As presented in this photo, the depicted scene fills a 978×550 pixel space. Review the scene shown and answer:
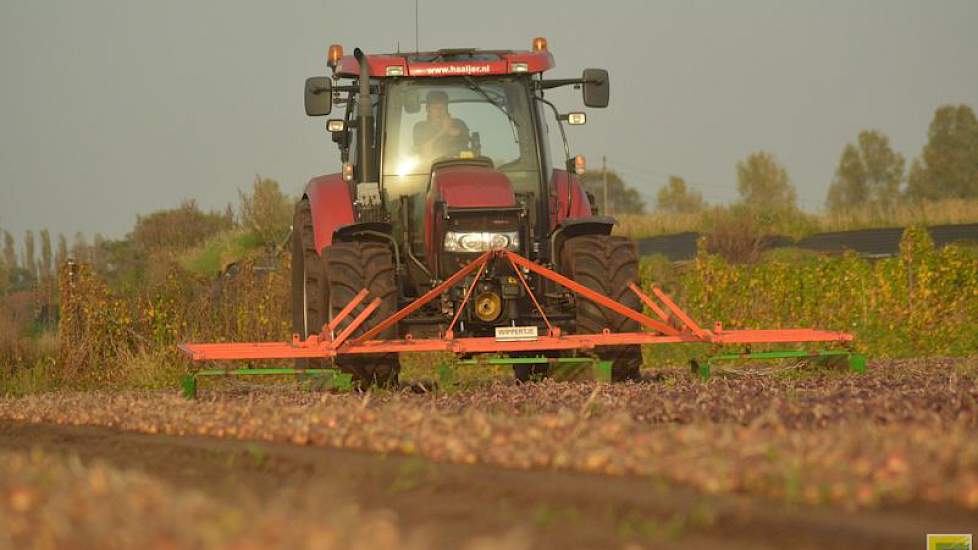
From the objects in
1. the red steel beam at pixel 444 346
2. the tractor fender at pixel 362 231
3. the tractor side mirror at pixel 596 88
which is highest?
the tractor side mirror at pixel 596 88

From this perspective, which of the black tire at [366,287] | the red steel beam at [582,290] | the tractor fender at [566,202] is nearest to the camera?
the red steel beam at [582,290]

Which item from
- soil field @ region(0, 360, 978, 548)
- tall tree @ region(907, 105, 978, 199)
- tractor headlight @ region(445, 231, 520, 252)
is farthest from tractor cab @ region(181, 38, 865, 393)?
tall tree @ region(907, 105, 978, 199)

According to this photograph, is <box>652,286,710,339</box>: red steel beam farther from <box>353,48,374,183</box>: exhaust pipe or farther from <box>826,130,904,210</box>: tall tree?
<box>826,130,904,210</box>: tall tree

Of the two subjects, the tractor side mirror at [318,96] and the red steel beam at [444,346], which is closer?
the red steel beam at [444,346]

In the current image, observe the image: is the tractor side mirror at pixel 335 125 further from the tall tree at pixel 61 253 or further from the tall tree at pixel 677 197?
the tall tree at pixel 677 197

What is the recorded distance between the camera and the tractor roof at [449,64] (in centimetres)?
1184

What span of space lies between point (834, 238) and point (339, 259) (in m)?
28.9

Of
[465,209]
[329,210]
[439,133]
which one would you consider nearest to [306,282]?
[329,210]

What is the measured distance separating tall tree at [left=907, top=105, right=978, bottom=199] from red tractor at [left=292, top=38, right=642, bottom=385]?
219 ft

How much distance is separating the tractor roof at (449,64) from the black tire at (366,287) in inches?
65.5

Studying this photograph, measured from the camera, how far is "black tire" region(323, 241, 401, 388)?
1077 centimetres

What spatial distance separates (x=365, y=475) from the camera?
19.5ft

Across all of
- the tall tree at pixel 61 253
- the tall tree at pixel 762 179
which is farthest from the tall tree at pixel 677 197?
the tall tree at pixel 61 253

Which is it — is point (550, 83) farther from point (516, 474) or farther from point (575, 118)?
point (516, 474)
